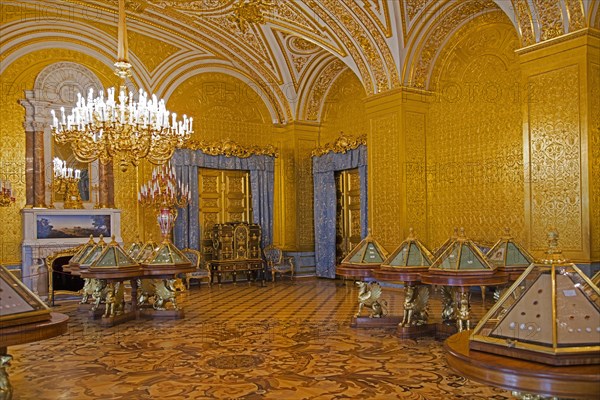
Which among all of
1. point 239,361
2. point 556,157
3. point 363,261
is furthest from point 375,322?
point 556,157

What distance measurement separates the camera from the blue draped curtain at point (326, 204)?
507 inches

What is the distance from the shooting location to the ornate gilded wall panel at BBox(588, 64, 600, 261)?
7.18 m

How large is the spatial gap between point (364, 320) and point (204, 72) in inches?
312

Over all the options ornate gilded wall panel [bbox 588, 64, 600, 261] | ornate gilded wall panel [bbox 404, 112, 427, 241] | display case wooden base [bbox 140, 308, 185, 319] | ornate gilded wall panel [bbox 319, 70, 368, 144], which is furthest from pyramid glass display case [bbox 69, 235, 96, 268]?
ornate gilded wall panel [bbox 588, 64, 600, 261]

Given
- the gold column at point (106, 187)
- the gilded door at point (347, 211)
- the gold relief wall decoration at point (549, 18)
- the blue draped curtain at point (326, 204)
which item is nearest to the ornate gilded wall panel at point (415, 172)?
the blue draped curtain at point (326, 204)

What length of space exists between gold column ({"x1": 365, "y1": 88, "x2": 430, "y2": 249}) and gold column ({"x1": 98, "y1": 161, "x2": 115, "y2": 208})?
5.17 metres

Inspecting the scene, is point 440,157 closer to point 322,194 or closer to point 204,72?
point 322,194

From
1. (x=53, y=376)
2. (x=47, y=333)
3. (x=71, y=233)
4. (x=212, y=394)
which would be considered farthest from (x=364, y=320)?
(x=71, y=233)

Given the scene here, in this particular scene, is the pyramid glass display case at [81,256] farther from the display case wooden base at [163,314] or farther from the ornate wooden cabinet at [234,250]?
the ornate wooden cabinet at [234,250]

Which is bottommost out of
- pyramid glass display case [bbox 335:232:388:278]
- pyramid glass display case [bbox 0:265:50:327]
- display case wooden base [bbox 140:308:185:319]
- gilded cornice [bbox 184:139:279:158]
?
display case wooden base [bbox 140:308:185:319]

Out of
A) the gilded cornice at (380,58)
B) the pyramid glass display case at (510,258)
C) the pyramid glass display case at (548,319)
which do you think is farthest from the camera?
the gilded cornice at (380,58)

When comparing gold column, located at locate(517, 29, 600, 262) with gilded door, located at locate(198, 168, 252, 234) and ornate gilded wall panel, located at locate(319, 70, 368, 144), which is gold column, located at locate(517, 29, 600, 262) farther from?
gilded door, located at locate(198, 168, 252, 234)

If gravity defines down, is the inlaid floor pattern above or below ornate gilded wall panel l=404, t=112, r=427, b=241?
below

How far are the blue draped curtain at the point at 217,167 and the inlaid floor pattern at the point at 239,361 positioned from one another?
13.7 feet
